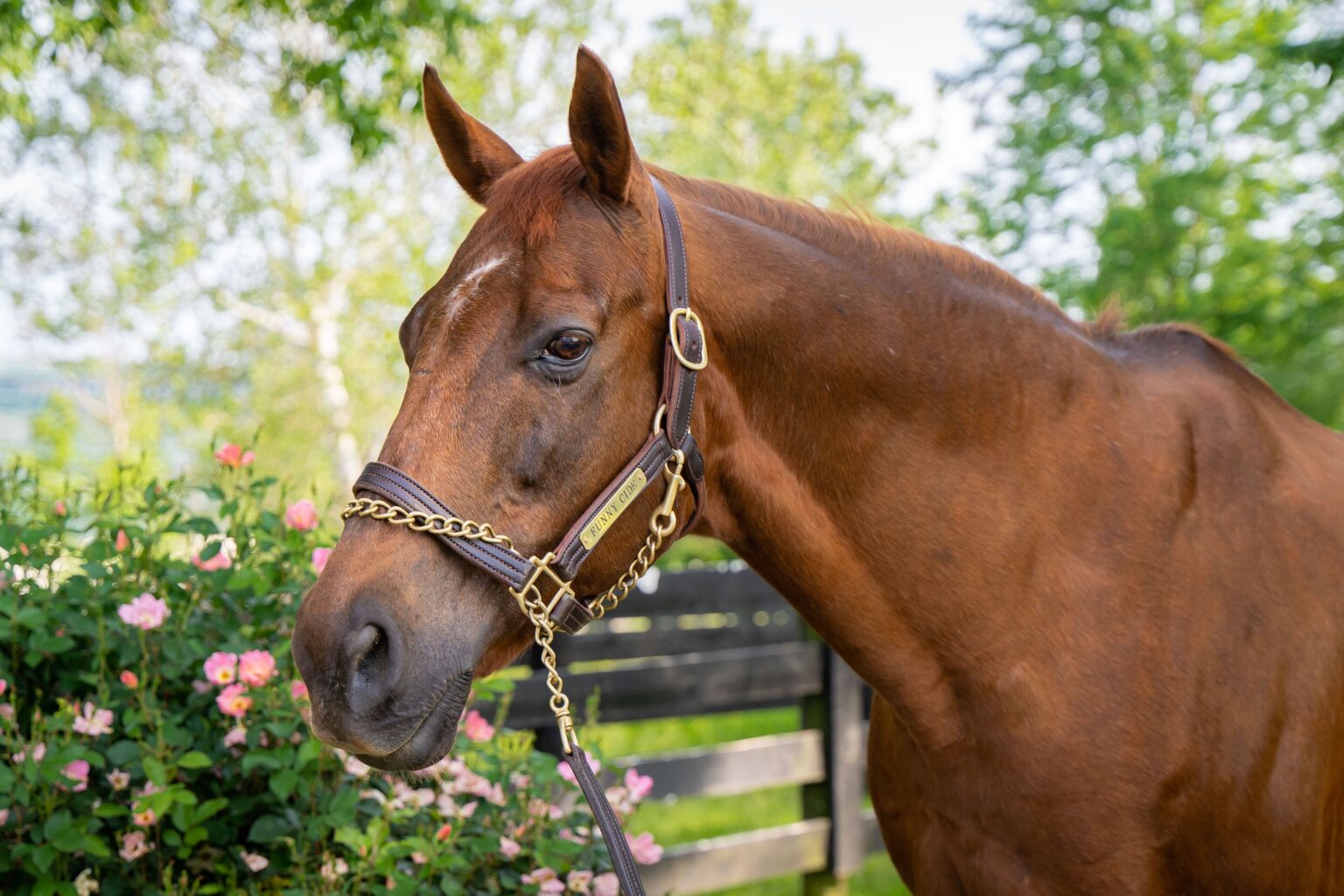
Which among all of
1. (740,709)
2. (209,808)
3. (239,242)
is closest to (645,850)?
(209,808)

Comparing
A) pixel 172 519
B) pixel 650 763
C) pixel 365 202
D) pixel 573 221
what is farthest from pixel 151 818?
pixel 365 202

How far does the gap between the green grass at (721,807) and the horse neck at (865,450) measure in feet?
3.53

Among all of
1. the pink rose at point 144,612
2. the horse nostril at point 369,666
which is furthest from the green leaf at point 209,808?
the horse nostril at point 369,666

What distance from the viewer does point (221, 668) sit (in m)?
2.30

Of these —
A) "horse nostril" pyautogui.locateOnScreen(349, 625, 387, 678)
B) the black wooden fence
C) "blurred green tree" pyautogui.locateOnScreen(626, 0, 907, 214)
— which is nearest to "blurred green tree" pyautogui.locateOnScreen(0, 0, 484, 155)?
the black wooden fence

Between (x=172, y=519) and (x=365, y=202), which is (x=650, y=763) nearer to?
(x=172, y=519)

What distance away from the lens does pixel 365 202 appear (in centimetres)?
1841

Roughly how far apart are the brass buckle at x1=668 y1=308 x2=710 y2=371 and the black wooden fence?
2.76 m

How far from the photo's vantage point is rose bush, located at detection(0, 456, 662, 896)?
7.27ft

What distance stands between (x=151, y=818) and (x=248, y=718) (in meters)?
0.29

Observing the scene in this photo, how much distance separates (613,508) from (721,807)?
5.68m

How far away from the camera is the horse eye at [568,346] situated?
5.62 ft

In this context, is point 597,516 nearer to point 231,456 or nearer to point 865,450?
point 865,450

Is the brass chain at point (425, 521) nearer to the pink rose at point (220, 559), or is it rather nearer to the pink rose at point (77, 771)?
the pink rose at point (77, 771)
